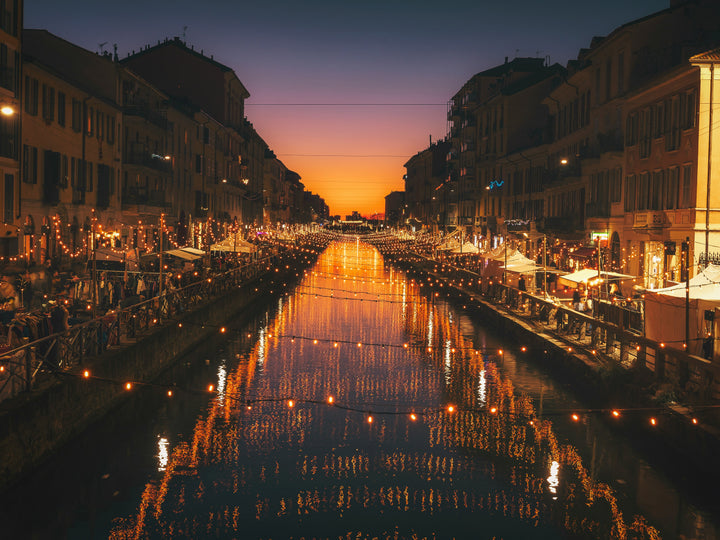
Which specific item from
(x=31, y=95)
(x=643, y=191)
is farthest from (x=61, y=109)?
(x=643, y=191)

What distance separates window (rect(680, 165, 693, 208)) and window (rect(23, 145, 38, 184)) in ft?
82.4

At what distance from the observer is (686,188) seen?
30.4m

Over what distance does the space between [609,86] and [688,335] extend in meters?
27.1

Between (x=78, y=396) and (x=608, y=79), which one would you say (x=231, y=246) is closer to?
(x=608, y=79)

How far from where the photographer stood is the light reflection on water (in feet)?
47.1

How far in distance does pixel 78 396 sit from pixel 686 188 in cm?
2269

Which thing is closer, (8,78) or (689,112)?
(689,112)

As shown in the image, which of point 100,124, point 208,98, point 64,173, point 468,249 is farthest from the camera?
point 208,98

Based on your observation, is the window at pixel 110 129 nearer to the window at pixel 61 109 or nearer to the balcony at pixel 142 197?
the balcony at pixel 142 197

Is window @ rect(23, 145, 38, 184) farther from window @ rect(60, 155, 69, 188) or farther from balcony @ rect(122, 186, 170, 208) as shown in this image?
balcony @ rect(122, 186, 170, 208)

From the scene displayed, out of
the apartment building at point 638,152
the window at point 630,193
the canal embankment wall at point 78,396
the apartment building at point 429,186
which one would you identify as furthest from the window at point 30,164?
the apartment building at point 429,186

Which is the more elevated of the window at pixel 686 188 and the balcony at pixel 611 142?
the balcony at pixel 611 142

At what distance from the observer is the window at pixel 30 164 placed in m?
33.5

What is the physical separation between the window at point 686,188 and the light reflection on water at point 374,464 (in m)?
8.52
